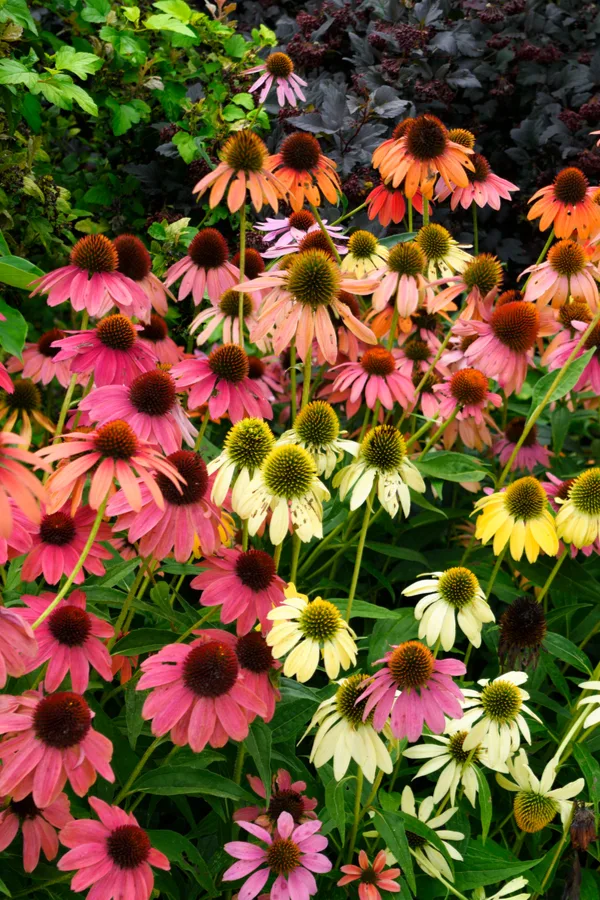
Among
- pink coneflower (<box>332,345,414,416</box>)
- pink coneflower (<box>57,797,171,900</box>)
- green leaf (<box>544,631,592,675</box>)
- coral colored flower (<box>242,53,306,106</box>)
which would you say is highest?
coral colored flower (<box>242,53,306,106</box>)

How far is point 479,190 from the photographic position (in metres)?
2.26

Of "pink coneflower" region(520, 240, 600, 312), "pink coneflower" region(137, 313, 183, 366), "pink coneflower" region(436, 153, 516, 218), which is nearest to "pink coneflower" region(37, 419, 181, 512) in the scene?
"pink coneflower" region(137, 313, 183, 366)

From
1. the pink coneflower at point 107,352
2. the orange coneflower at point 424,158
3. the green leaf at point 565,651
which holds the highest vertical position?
the orange coneflower at point 424,158

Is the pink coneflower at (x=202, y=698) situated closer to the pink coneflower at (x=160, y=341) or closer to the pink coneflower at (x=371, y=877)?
the pink coneflower at (x=371, y=877)

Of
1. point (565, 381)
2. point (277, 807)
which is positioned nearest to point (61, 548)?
point (277, 807)

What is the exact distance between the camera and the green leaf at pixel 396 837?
4.48 ft

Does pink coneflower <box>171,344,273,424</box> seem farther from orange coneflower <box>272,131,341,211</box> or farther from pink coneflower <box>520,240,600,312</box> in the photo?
pink coneflower <box>520,240,600,312</box>

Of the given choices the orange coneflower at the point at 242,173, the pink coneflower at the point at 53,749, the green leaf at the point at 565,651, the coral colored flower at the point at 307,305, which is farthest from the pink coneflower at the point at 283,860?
the orange coneflower at the point at 242,173

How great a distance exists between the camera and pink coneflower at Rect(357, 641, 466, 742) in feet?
4.22

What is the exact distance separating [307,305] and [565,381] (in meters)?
0.56

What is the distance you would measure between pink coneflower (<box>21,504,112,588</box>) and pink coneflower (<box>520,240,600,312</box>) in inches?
44.9

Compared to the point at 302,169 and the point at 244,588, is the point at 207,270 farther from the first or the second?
the point at 244,588

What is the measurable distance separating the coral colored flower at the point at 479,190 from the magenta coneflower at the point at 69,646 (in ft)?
4.63

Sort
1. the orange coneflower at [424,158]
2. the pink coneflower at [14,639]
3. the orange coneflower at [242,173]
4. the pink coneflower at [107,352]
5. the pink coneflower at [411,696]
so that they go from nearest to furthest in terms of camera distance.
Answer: the pink coneflower at [14,639] < the pink coneflower at [411,696] < the pink coneflower at [107,352] < the orange coneflower at [242,173] < the orange coneflower at [424,158]
